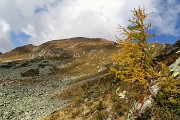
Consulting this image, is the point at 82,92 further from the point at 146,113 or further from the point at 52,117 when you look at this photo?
the point at 146,113

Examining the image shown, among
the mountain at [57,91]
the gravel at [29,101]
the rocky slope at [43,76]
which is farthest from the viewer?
the rocky slope at [43,76]

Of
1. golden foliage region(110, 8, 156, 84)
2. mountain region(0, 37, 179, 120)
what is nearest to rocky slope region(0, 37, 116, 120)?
mountain region(0, 37, 179, 120)

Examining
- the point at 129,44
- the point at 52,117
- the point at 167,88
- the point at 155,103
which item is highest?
the point at 129,44

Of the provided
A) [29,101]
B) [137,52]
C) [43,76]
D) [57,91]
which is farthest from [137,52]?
[43,76]

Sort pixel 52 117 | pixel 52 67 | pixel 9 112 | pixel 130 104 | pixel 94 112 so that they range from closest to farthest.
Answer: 1. pixel 130 104
2. pixel 94 112
3. pixel 52 117
4. pixel 9 112
5. pixel 52 67

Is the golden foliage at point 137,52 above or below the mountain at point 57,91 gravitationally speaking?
above

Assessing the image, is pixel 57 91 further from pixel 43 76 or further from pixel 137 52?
pixel 137 52

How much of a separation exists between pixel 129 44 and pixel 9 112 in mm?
22728

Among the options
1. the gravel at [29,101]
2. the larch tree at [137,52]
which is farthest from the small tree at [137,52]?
the gravel at [29,101]

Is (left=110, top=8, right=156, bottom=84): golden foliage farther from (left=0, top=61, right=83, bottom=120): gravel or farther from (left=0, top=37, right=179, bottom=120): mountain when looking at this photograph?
(left=0, top=61, right=83, bottom=120): gravel

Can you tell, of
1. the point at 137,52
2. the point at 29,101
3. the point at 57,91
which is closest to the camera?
the point at 137,52

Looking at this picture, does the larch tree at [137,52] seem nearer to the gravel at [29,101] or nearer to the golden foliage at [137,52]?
the golden foliage at [137,52]

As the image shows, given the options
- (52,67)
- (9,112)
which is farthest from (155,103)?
(52,67)

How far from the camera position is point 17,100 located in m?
46.8
